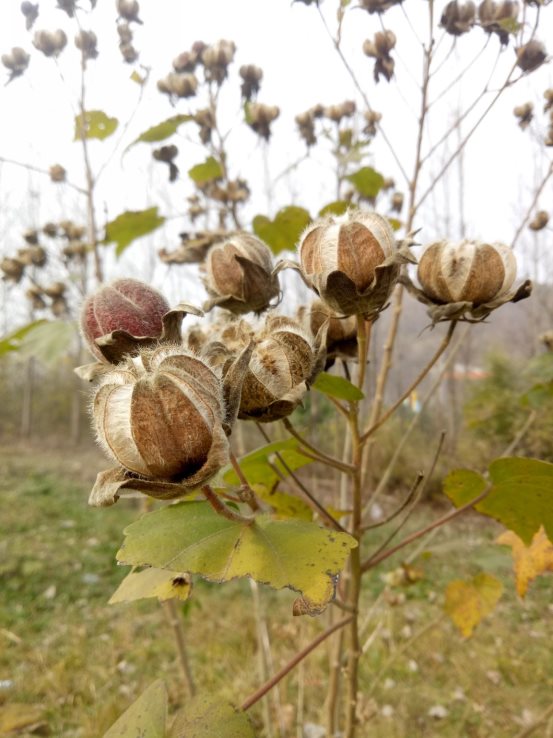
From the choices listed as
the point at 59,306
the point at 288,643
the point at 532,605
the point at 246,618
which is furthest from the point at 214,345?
the point at 532,605

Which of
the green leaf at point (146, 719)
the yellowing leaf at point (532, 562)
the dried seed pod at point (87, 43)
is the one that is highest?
the dried seed pod at point (87, 43)

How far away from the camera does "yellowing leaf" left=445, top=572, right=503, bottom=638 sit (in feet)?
4.79

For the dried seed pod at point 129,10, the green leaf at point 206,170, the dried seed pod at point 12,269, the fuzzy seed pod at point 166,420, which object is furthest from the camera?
the dried seed pod at point 12,269

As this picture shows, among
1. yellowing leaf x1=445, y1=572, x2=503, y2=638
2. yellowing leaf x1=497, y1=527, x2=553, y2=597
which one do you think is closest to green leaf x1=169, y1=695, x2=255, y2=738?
yellowing leaf x1=497, y1=527, x2=553, y2=597

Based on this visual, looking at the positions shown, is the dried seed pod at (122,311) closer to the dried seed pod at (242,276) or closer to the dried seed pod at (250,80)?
the dried seed pod at (242,276)

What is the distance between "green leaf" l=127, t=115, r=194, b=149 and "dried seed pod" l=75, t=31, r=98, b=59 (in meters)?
0.42

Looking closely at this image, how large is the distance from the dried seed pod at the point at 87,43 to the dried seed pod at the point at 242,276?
4.17ft

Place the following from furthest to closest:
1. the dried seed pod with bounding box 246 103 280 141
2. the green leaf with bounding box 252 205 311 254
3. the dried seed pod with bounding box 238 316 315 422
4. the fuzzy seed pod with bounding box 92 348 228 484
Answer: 1. the dried seed pod with bounding box 246 103 280 141
2. the green leaf with bounding box 252 205 311 254
3. the dried seed pod with bounding box 238 316 315 422
4. the fuzzy seed pod with bounding box 92 348 228 484

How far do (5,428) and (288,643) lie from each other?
1168cm

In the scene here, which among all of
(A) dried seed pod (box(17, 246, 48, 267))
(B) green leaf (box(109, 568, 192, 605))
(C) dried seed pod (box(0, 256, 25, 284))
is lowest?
(B) green leaf (box(109, 568, 192, 605))

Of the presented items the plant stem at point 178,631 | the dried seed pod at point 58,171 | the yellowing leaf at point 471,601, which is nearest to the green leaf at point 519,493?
the yellowing leaf at point 471,601

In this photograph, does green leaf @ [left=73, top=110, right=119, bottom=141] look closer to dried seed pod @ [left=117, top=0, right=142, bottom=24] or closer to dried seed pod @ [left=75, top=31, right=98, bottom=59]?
dried seed pod @ [left=75, top=31, right=98, bottom=59]

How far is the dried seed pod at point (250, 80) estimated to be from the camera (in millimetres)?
1833

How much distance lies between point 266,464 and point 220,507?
34 centimetres
